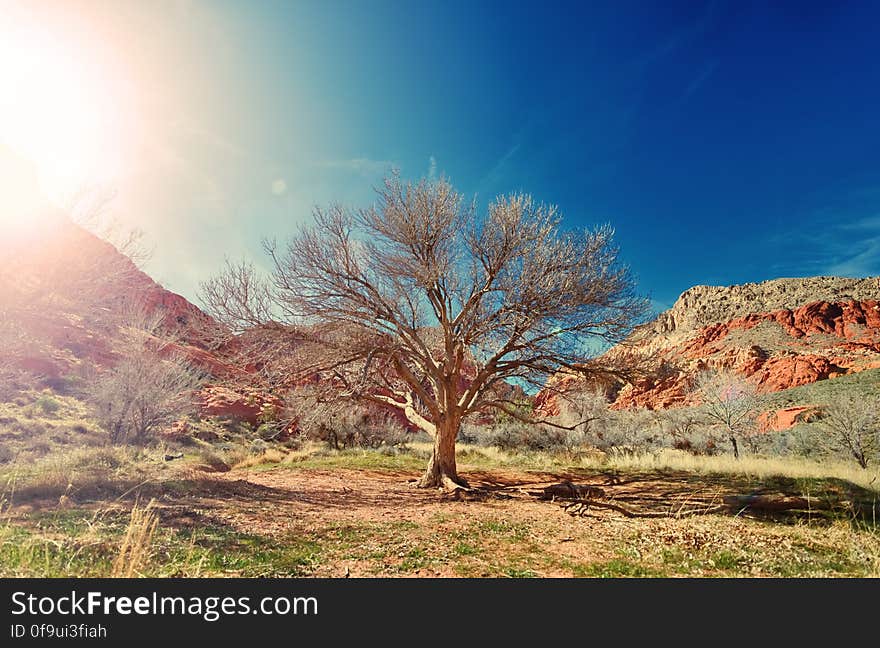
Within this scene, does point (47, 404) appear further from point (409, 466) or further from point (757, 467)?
point (757, 467)

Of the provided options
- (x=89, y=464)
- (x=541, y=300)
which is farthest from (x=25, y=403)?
(x=541, y=300)

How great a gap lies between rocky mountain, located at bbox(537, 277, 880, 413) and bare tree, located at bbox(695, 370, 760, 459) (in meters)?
7.61

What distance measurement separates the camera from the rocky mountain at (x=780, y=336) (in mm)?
51312

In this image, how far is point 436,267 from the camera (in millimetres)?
11141

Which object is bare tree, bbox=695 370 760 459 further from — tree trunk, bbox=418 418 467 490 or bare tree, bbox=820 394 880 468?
tree trunk, bbox=418 418 467 490

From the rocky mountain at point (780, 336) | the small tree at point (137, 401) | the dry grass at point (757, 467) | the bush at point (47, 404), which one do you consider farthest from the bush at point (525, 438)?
the bush at point (47, 404)

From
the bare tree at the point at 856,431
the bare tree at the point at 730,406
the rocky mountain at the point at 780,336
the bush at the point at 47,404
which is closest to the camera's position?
the bare tree at the point at 856,431

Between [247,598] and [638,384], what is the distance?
11.3 meters

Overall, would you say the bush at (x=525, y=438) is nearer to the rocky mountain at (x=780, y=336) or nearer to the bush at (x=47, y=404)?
the rocky mountain at (x=780, y=336)

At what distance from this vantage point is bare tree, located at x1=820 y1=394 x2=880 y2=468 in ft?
56.4

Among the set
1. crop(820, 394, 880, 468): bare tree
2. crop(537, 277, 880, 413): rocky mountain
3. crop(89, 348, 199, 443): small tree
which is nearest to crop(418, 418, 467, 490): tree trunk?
crop(89, 348, 199, 443): small tree

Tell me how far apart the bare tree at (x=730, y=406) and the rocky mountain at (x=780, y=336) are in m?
7.61

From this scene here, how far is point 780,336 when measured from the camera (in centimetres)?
6519

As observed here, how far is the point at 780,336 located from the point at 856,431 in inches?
2416
